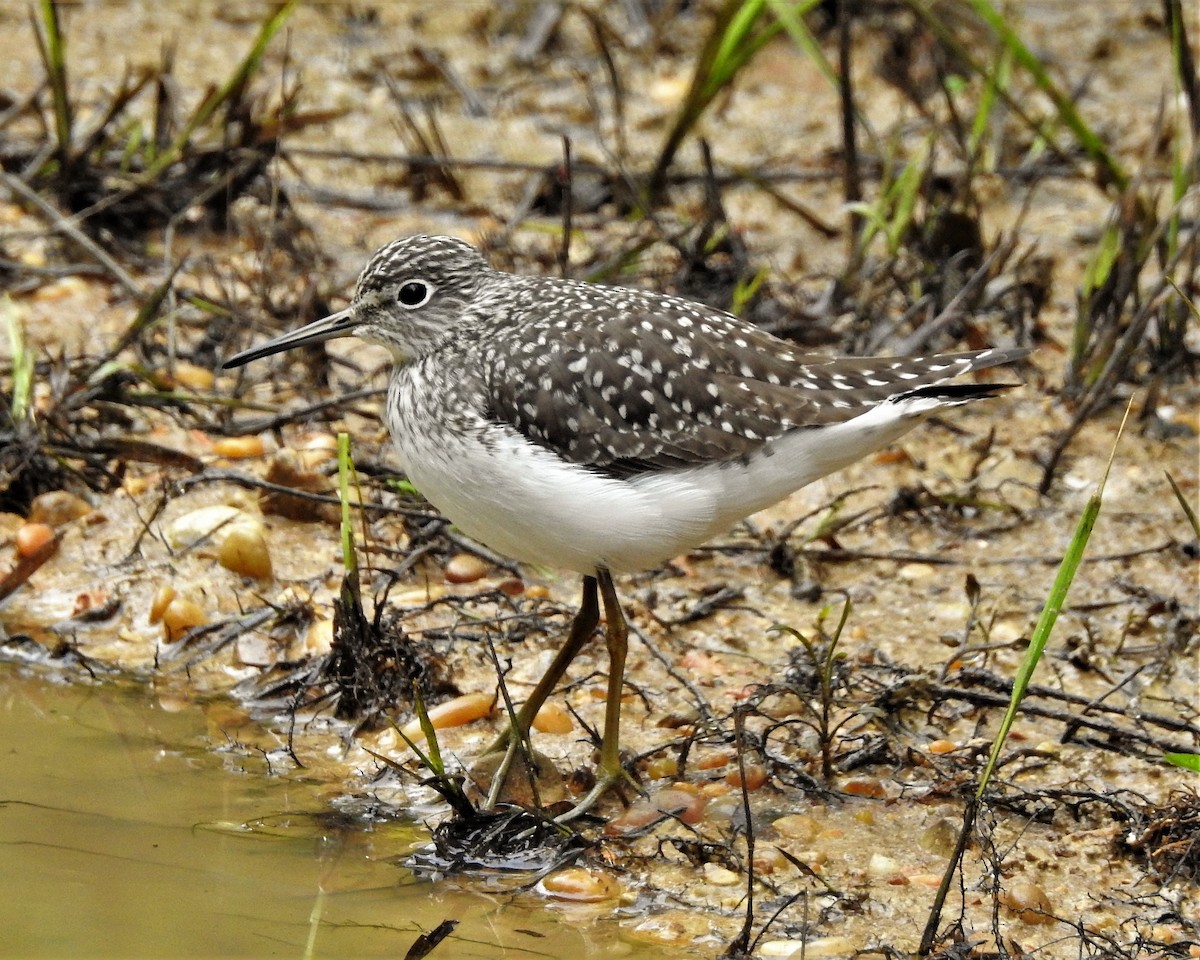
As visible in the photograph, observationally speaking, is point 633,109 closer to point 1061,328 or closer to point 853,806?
point 1061,328

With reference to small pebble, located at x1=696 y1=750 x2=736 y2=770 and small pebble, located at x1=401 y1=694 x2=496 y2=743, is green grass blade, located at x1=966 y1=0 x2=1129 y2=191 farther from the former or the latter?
small pebble, located at x1=401 y1=694 x2=496 y2=743

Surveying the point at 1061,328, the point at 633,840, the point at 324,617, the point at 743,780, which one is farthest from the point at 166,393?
the point at 1061,328

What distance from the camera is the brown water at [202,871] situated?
160 inches

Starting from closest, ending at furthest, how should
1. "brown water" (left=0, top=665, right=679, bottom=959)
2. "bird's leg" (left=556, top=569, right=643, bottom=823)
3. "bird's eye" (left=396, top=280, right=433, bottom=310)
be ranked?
"brown water" (left=0, top=665, right=679, bottom=959), "bird's leg" (left=556, top=569, right=643, bottom=823), "bird's eye" (left=396, top=280, right=433, bottom=310)

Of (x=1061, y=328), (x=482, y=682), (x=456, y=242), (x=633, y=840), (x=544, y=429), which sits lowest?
(x=633, y=840)

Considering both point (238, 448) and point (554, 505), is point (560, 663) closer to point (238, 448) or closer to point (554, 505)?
point (554, 505)

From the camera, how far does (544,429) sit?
15.6 feet

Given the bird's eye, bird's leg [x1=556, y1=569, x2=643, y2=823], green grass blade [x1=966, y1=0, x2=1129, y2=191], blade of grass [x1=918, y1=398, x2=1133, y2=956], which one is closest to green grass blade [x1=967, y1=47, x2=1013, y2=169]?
green grass blade [x1=966, y1=0, x2=1129, y2=191]

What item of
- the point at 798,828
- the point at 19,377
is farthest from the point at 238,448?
the point at 798,828

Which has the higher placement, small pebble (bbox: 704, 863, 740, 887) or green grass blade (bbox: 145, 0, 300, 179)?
green grass blade (bbox: 145, 0, 300, 179)

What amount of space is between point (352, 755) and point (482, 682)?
613 mm

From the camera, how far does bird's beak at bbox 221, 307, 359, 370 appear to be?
5.37 metres

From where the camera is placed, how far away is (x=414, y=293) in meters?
5.27

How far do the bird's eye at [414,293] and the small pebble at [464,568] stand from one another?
1.32m
